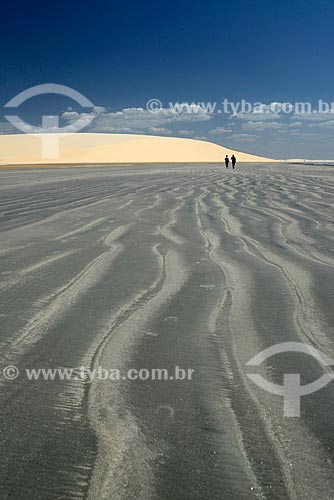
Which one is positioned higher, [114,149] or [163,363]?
[114,149]

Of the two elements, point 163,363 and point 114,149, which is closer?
point 163,363

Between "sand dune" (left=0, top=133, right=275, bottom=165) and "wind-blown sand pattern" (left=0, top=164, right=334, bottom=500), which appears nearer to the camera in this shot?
"wind-blown sand pattern" (left=0, top=164, right=334, bottom=500)

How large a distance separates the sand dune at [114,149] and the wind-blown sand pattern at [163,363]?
216ft

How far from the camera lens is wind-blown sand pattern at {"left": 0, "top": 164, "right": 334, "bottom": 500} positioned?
1392 millimetres

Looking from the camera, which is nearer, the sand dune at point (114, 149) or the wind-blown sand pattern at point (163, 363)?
the wind-blown sand pattern at point (163, 363)

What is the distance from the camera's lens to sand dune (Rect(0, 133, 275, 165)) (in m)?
73.6

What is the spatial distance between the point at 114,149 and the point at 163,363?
8400cm

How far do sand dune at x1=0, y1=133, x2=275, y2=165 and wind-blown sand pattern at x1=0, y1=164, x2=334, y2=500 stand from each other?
216 feet

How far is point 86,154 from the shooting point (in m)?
76.9

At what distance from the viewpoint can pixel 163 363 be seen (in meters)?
2.13

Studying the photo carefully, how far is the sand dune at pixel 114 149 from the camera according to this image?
2897 inches

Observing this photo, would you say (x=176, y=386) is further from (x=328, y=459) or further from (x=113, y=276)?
(x=113, y=276)

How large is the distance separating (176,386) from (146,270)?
1862 mm

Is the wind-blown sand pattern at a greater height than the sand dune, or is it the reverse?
the sand dune
